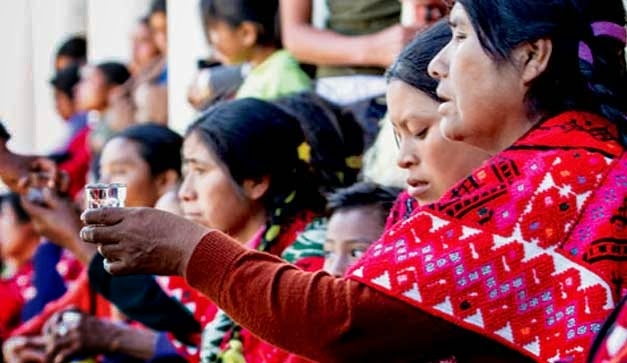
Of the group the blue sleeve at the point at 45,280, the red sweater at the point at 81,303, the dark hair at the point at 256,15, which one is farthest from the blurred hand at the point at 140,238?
the blue sleeve at the point at 45,280

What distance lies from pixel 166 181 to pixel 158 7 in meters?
3.21

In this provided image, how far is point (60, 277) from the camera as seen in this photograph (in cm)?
754

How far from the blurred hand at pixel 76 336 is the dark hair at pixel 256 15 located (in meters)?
1.17

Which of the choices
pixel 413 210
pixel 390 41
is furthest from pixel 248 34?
pixel 413 210

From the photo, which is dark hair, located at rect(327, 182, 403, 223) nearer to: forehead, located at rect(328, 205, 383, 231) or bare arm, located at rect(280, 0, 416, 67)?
forehead, located at rect(328, 205, 383, 231)

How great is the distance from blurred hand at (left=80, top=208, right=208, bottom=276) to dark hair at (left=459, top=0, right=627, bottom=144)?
0.65m

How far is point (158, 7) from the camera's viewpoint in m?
9.45

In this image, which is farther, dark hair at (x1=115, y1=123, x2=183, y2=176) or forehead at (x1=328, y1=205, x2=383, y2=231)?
dark hair at (x1=115, y1=123, x2=183, y2=176)

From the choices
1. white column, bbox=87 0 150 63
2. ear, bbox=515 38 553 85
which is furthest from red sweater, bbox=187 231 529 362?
white column, bbox=87 0 150 63

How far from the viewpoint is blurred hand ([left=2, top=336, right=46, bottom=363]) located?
6770 mm

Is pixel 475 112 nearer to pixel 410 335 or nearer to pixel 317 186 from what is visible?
pixel 410 335

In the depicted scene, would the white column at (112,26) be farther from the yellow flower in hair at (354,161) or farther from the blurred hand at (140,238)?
the blurred hand at (140,238)

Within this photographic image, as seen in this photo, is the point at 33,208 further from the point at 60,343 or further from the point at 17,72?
the point at 17,72

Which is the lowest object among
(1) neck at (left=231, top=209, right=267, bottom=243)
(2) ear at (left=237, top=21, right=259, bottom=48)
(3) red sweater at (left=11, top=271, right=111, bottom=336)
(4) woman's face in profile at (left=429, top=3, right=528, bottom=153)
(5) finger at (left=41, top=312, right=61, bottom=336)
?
(3) red sweater at (left=11, top=271, right=111, bottom=336)
